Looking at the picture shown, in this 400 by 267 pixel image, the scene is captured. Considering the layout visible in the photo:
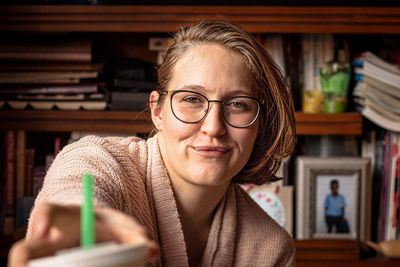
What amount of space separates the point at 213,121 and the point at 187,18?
0.88 meters

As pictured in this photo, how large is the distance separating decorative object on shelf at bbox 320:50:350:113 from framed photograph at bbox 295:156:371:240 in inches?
8.5

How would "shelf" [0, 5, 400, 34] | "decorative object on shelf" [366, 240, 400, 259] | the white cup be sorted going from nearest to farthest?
1. the white cup
2. "shelf" [0, 5, 400, 34]
3. "decorative object on shelf" [366, 240, 400, 259]

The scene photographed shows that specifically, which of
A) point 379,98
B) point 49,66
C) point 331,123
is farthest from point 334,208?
point 49,66

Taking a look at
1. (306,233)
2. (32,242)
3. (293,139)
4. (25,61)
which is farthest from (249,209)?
(25,61)

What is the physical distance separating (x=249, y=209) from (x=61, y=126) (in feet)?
2.92

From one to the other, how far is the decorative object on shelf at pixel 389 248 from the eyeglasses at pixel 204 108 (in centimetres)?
114

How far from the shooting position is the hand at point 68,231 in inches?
16.3

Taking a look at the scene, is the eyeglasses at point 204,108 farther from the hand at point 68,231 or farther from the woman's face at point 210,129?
the hand at point 68,231

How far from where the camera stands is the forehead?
949 millimetres

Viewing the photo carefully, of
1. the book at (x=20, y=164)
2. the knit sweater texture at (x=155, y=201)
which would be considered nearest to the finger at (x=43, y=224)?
the knit sweater texture at (x=155, y=201)

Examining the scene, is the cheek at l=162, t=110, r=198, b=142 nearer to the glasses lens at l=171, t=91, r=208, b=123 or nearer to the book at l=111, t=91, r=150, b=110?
the glasses lens at l=171, t=91, r=208, b=123

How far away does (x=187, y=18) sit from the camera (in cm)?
172

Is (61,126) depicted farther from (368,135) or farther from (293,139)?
(368,135)

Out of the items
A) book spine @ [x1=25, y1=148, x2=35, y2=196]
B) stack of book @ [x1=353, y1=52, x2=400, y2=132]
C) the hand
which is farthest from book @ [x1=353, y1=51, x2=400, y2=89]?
the hand
